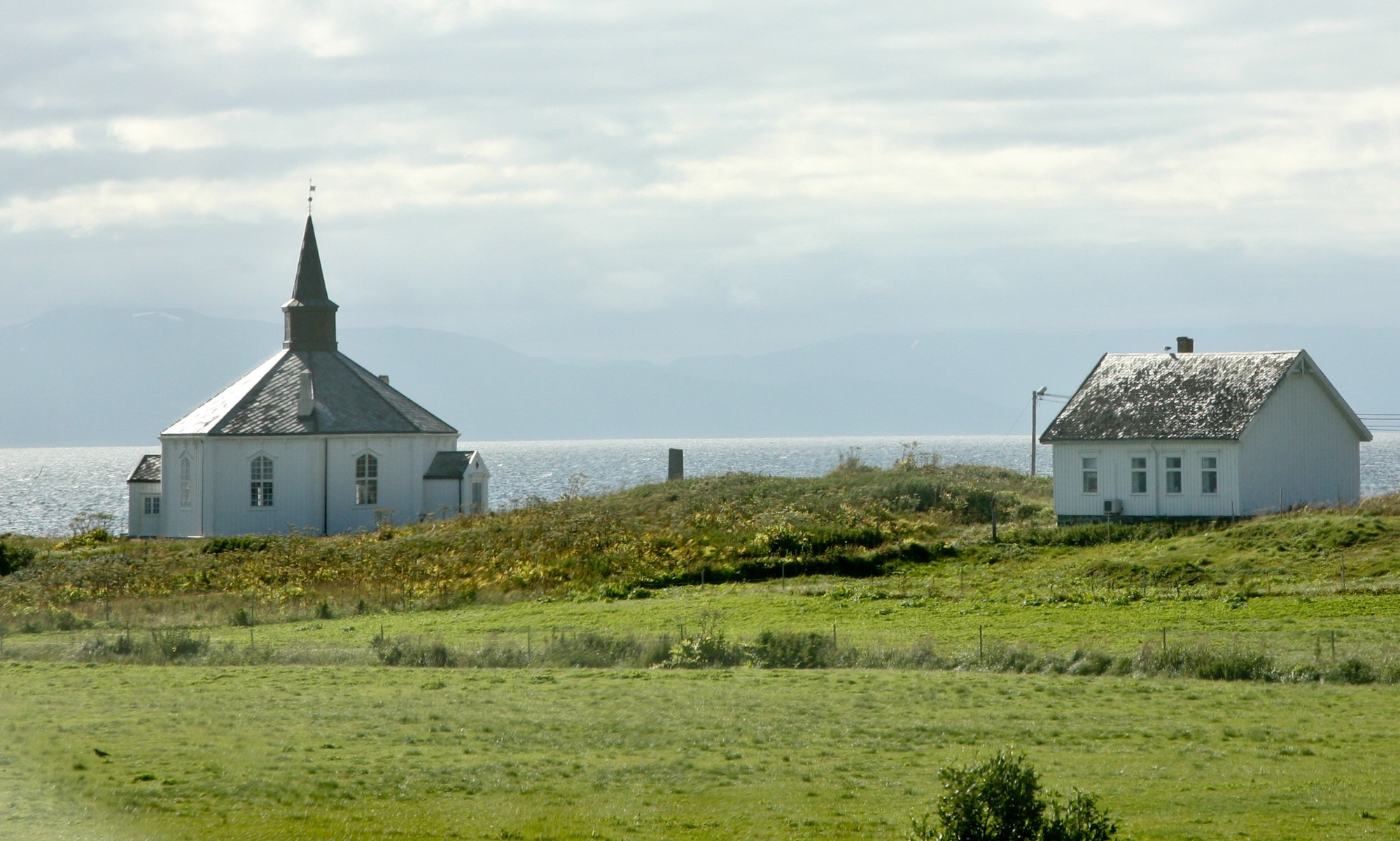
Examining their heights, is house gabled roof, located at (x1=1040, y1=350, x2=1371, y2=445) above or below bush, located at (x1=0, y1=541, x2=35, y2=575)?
above

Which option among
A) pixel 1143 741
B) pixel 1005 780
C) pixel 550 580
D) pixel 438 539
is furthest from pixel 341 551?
pixel 1005 780

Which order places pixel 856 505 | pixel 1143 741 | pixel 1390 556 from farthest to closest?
pixel 856 505
pixel 1390 556
pixel 1143 741

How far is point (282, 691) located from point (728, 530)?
24819 mm

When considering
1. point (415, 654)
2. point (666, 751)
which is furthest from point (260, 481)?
point (666, 751)

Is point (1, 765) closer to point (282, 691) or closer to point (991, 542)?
point (282, 691)

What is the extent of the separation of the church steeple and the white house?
30230 mm

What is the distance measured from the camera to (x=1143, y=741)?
58.0 feet

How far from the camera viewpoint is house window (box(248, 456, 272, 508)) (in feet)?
186

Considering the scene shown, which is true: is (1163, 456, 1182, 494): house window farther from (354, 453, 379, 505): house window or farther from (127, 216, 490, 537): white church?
(354, 453, 379, 505): house window

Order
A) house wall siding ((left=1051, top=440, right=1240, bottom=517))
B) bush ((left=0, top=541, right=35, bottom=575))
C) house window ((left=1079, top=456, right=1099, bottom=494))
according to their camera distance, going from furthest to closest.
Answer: house window ((left=1079, top=456, right=1099, bottom=494)) < bush ((left=0, top=541, right=35, bottom=575)) < house wall siding ((left=1051, top=440, right=1240, bottom=517))

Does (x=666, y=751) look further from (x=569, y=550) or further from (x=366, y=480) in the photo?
(x=366, y=480)

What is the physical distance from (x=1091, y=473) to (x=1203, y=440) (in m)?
3.65

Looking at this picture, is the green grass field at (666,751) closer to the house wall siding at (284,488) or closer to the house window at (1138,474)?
the house window at (1138,474)

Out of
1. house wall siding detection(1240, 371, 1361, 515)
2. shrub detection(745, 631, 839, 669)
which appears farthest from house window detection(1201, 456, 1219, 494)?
shrub detection(745, 631, 839, 669)
